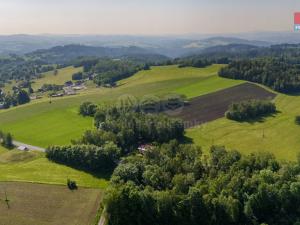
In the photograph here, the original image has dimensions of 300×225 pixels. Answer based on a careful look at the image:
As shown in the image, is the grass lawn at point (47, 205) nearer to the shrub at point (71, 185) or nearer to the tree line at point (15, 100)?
the shrub at point (71, 185)

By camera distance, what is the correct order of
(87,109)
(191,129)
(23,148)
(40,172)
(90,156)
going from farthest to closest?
(87,109) < (191,129) < (23,148) < (90,156) < (40,172)

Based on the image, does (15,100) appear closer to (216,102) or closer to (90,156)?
(216,102)

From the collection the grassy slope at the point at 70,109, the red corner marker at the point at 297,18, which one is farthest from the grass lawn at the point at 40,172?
the red corner marker at the point at 297,18

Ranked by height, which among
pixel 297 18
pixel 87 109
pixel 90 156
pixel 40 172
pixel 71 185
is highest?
pixel 297 18

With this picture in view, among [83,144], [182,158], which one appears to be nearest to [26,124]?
[83,144]

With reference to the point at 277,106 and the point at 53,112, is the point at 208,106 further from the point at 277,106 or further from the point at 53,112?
the point at 53,112

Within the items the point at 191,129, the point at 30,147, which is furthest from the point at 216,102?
the point at 30,147

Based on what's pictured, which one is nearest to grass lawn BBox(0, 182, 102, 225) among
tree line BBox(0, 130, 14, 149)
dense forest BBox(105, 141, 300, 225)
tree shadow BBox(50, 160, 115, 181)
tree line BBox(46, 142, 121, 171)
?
dense forest BBox(105, 141, 300, 225)

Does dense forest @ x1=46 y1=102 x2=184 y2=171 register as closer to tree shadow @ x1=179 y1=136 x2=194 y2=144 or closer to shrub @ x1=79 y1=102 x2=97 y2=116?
tree shadow @ x1=179 y1=136 x2=194 y2=144
